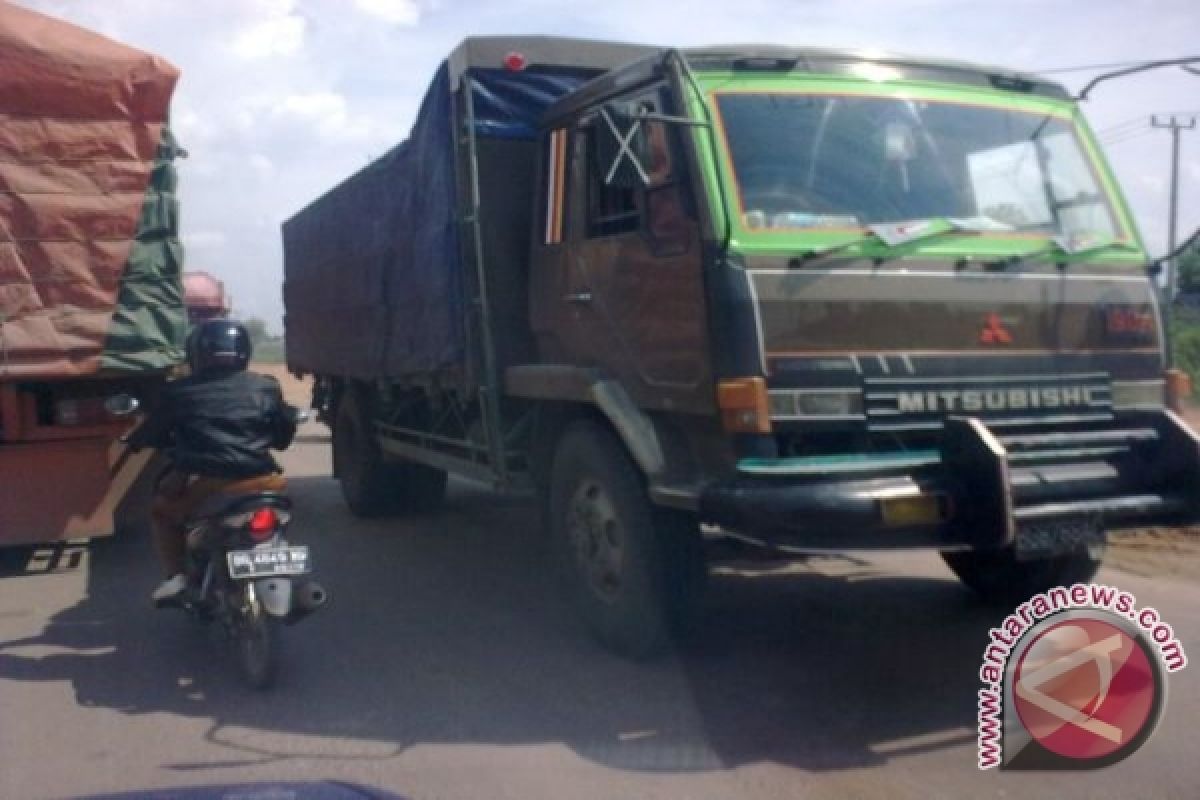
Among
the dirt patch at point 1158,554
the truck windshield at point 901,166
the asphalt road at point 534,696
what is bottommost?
the asphalt road at point 534,696

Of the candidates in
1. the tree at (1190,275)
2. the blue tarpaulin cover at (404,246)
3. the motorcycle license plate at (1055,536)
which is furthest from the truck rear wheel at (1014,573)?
the tree at (1190,275)

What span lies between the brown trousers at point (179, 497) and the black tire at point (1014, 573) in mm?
3357

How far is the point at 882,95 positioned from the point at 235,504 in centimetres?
340

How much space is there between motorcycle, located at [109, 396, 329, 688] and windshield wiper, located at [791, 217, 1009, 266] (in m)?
2.60

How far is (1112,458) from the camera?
527cm

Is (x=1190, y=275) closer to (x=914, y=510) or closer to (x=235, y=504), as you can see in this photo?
(x=914, y=510)

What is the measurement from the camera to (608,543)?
589 cm

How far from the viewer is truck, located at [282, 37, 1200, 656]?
4910 millimetres

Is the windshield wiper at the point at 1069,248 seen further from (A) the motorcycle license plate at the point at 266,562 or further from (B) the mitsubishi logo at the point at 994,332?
(A) the motorcycle license plate at the point at 266,562

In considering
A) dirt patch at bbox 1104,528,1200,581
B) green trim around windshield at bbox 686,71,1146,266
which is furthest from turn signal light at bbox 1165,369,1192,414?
dirt patch at bbox 1104,528,1200,581

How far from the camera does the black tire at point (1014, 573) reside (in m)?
6.23

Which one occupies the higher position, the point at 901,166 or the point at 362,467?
the point at 901,166

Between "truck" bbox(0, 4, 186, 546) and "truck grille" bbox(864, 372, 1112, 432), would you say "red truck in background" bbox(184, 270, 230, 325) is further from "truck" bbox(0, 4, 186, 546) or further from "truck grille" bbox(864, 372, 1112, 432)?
"truck grille" bbox(864, 372, 1112, 432)

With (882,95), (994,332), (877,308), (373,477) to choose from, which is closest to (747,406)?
(877,308)
